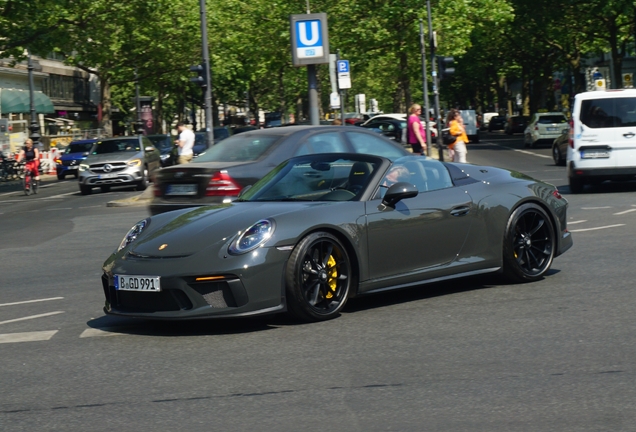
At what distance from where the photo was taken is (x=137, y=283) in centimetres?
757

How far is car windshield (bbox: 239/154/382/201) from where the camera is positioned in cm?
842

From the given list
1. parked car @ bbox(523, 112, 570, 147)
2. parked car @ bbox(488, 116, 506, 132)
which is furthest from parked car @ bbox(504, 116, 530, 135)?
parked car @ bbox(523, 112, 570, 147)

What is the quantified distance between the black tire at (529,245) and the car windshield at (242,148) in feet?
19.2

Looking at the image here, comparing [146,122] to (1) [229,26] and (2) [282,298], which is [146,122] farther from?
(2) [282,298]

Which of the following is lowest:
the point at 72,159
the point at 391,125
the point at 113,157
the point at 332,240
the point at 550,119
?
the point at 332,240

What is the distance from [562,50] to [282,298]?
59356 mm

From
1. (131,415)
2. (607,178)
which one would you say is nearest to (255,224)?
(131,415)

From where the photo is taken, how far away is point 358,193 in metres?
8.37

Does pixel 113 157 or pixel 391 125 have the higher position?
pixel 391 125

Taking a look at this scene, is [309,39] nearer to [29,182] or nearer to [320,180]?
[320,180]

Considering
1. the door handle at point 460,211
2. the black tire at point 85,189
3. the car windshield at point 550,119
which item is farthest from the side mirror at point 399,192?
the car windshield at point 550,119

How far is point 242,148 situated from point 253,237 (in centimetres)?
744

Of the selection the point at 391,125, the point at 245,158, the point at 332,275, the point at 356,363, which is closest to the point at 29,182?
the point at 245,158

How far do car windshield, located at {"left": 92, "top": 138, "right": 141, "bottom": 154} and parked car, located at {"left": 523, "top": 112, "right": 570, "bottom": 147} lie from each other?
2147 cm
